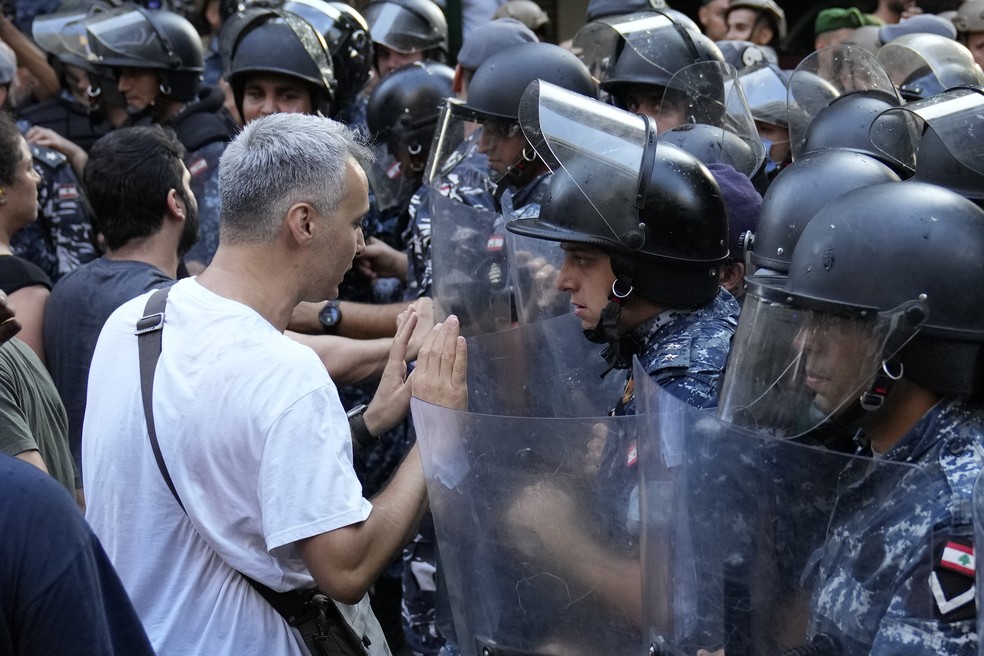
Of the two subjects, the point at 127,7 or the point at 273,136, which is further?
the point at 127,7

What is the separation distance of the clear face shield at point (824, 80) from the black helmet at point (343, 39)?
225cm

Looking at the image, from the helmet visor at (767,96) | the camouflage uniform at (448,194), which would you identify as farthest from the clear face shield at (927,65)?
the camouflage uniform at (448,194)

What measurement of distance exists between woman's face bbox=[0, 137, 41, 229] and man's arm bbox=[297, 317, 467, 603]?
1.85 m

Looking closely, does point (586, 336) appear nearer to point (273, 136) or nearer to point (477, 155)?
point (273, 136)

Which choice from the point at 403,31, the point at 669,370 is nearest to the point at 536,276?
the point at 669,370

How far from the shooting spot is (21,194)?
3.77 meters

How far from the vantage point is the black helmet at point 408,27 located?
677 centimetres

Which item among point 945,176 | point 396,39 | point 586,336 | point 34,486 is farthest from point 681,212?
point 396,39

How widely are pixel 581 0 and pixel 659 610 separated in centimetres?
957

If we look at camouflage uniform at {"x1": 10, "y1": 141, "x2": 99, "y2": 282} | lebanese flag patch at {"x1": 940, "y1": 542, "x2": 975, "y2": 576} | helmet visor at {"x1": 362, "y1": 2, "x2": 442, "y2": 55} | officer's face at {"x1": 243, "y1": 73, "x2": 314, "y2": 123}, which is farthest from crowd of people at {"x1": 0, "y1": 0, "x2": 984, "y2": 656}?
helmet visor at {"x1": 362, "y1": 2, "x2": 442, "y2": 55}

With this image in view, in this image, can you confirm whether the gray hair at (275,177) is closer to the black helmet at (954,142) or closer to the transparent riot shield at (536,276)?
the transparent riot shield at (536,276)

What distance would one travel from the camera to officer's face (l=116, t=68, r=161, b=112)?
5902 millimetres

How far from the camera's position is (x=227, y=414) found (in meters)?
2.21

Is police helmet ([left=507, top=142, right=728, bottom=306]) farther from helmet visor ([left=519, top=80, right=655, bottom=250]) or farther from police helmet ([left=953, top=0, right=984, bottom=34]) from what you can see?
police helmet ([left=953, top=0, right=984, bottom=34])
